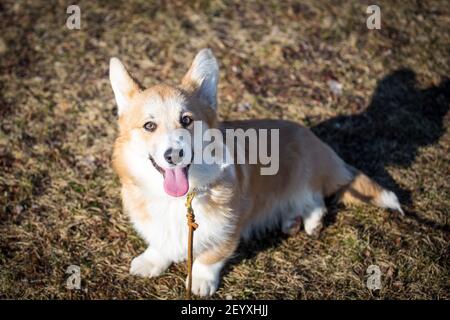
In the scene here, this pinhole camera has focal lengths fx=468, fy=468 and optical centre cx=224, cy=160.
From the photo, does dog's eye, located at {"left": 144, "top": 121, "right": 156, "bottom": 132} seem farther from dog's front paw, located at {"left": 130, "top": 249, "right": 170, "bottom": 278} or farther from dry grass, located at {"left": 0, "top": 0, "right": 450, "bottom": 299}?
dry grass, located at {"left": 0, "top": 0, "right": 450, "bottom": 299}

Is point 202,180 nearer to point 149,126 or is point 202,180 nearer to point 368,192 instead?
point 149,126

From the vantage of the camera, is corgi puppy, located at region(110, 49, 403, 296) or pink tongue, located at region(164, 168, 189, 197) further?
corgi puppy, located at region(110, 49, 403, 296)

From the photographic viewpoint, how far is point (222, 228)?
321cm

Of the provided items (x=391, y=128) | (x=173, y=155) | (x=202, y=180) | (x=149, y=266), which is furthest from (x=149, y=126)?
Result: (x=391, y=128)

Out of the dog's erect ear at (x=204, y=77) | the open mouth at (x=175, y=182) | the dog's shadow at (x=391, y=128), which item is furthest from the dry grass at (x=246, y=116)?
the dog's erect ear at (x=204, y=77)

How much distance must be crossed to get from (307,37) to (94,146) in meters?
2.82

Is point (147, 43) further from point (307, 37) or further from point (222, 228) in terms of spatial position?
point (222, 228)

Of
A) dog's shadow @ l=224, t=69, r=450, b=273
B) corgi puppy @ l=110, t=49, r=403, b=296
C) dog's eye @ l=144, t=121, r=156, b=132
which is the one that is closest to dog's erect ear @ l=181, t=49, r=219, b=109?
corgi puppy @ l=110, t=49, r=403, b=296

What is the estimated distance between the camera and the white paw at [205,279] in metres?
3.42

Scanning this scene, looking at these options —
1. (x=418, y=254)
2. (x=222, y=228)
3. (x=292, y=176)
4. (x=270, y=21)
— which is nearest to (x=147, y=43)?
(x=270, y=21)

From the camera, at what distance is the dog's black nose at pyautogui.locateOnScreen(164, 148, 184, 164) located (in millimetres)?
2711

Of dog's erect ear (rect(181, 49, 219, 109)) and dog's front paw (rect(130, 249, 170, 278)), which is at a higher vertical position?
dog's erect ear (rect(181, 49, 219, 109))

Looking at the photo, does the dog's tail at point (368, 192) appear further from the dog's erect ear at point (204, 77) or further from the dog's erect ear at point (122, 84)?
the dog's erect ear at point (122, 84)

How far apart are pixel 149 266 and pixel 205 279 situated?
0.45 meters
